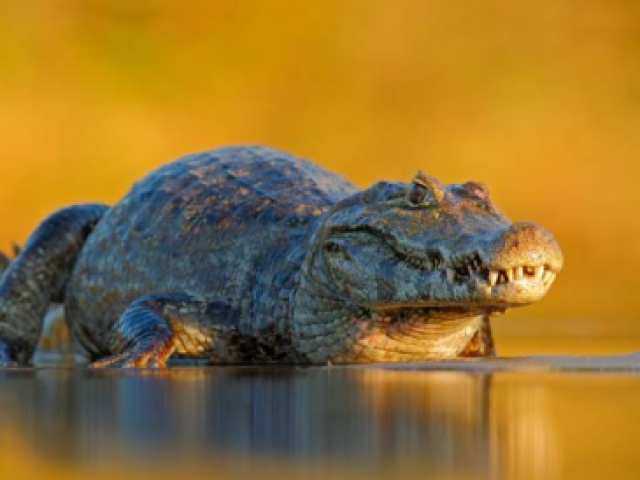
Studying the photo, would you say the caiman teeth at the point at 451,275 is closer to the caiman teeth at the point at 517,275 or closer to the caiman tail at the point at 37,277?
the caiman teeth at the point at 517,275

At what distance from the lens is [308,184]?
22.4 feet

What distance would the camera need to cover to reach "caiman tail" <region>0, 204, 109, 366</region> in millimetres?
7371

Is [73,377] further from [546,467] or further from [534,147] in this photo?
[534,147]

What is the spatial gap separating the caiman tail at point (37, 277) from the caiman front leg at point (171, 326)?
1229 millimetres

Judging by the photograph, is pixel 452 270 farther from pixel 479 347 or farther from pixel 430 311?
pixel 479 347

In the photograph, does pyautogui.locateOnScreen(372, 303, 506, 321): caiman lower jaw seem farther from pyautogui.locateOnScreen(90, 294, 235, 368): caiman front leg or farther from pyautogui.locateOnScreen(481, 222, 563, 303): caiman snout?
pyautogui.locateOnScreen(90, 294, 235, 368): caiman front leg

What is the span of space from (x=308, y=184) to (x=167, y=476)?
4.46 meters

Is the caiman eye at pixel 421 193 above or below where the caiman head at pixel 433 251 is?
above

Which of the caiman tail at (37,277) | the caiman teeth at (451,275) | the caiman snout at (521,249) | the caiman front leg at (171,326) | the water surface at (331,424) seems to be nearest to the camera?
the water surface at (331,424)

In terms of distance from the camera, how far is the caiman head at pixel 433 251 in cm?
502

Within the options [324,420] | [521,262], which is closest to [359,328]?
[521,262]

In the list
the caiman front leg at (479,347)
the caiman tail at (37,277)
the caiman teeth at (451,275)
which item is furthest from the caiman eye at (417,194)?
the caiman tail at (37,277)

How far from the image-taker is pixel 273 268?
20.4 feet

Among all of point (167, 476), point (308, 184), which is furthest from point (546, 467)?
point (308, 184)
